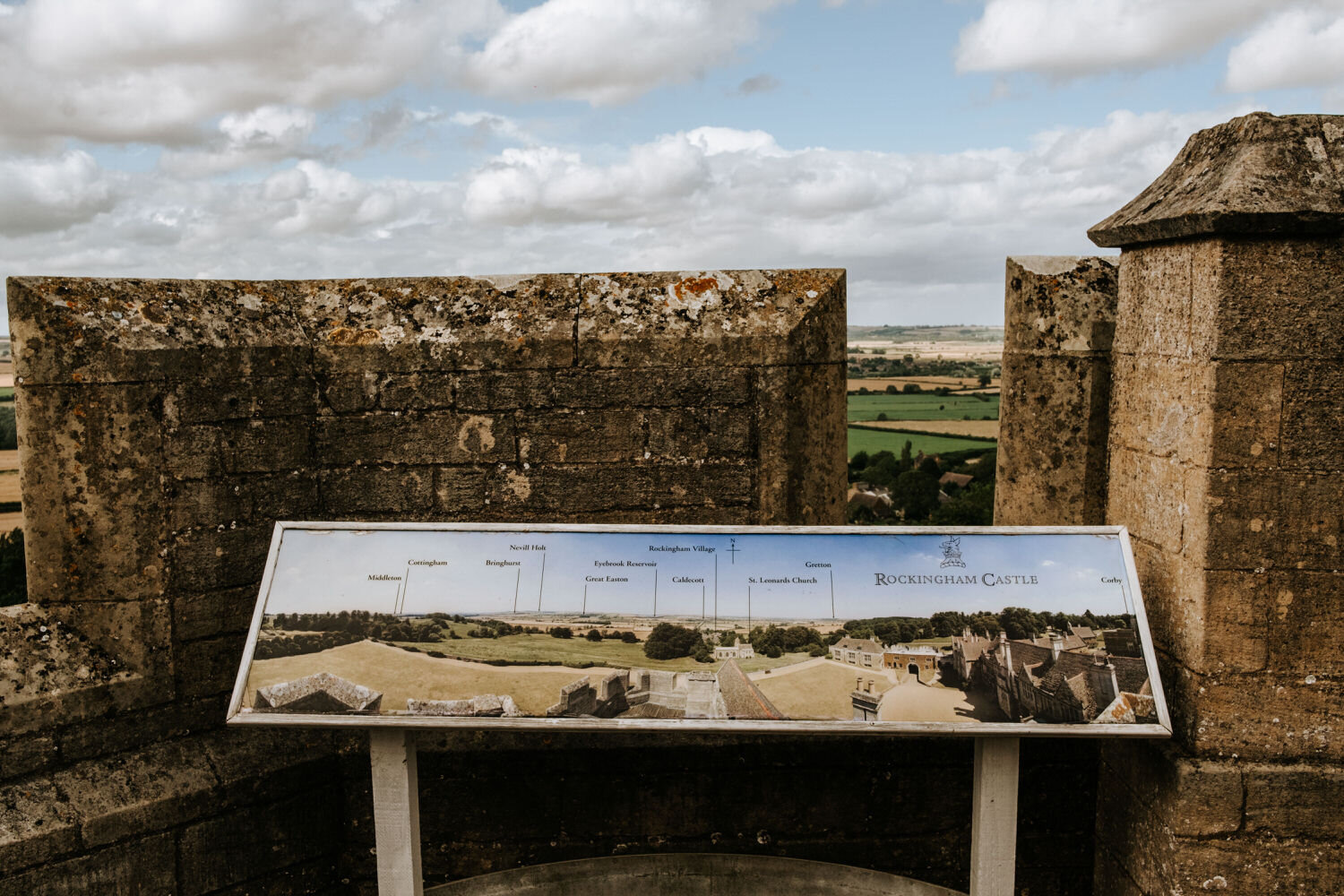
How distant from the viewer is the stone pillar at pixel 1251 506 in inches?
108

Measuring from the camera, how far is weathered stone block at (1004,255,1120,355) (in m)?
3.51

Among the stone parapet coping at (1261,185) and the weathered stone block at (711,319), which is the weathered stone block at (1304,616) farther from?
the weathered stone block at (711,319)

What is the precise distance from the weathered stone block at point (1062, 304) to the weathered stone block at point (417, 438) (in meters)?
1.95

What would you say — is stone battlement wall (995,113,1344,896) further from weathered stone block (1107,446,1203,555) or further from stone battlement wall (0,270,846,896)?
stone battlement wall (0,270,846,896)

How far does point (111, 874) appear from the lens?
308 cm

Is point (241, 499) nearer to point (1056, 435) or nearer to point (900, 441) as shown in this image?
point (1056, 435)

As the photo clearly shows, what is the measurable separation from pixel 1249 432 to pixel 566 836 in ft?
8.90

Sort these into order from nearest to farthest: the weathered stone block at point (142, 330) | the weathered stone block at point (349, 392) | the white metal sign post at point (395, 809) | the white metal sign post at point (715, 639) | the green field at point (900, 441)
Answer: the white metal sign post at point (715, 639) → the white metal sign post at point (395, 809) → the weathered stone block at point (142, 330) → the weathered stone block at point (349, 392) → the green field at point (900, 441)

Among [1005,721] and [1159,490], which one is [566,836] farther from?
[1159,490]

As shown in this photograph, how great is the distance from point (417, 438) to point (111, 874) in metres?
1.70

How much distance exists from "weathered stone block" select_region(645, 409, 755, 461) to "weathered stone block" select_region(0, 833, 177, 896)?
2.12 m

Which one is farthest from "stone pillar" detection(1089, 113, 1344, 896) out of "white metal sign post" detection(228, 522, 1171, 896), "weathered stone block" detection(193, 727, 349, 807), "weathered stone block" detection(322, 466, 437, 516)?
"weathered stone block" detection(193, 727, 349, 807)

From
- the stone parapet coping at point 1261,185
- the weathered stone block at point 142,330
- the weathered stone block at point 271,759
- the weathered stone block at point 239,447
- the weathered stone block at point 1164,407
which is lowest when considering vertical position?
the weathered stone block at point 271,759

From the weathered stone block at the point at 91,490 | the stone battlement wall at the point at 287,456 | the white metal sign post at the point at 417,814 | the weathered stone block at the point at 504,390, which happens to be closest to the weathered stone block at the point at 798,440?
the stone battlement wall at the point at 287,456
